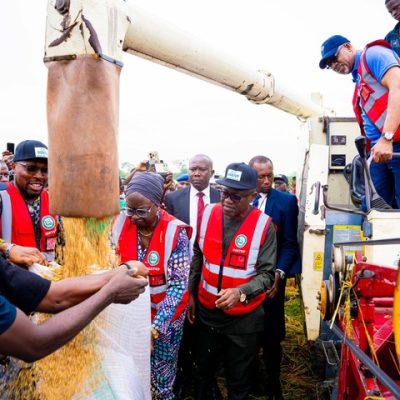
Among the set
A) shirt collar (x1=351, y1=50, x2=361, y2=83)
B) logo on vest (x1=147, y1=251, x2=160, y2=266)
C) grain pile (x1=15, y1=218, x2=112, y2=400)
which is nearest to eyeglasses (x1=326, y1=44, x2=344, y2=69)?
shirt collar (x1=351, y1=50, x2=361, y2=83)

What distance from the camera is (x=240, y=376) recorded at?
2.98 meters

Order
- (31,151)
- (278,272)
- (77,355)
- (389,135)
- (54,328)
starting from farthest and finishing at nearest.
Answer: (278,272) < (31,151) < (389,135) < (77,355) < (54,328)

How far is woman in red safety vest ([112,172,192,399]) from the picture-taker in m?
2.69

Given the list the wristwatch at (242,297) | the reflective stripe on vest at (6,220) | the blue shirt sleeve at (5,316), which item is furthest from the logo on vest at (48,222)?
the blue shirt sleeve at (5,316)

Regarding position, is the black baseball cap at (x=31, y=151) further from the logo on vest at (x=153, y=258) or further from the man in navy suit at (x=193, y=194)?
the man in navy suit at (x=193, y=194)

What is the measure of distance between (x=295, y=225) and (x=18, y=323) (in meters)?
2.92

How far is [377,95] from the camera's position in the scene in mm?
2559

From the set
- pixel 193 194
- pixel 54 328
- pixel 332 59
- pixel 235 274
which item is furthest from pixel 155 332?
pixel 332 59

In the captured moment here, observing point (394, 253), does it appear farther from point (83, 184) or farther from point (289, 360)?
point (289, 360)

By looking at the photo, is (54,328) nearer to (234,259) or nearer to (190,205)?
(234,259)

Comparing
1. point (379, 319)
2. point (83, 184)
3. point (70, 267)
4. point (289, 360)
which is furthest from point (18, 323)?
point (289, 360)

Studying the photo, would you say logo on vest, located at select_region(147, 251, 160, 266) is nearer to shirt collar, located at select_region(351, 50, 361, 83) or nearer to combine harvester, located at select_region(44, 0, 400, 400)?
combine harvester, located at select_region(44, 0, 400, 400)

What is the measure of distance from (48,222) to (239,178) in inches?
56.0

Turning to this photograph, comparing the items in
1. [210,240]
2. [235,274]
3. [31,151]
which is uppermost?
Answer: [31,151]
